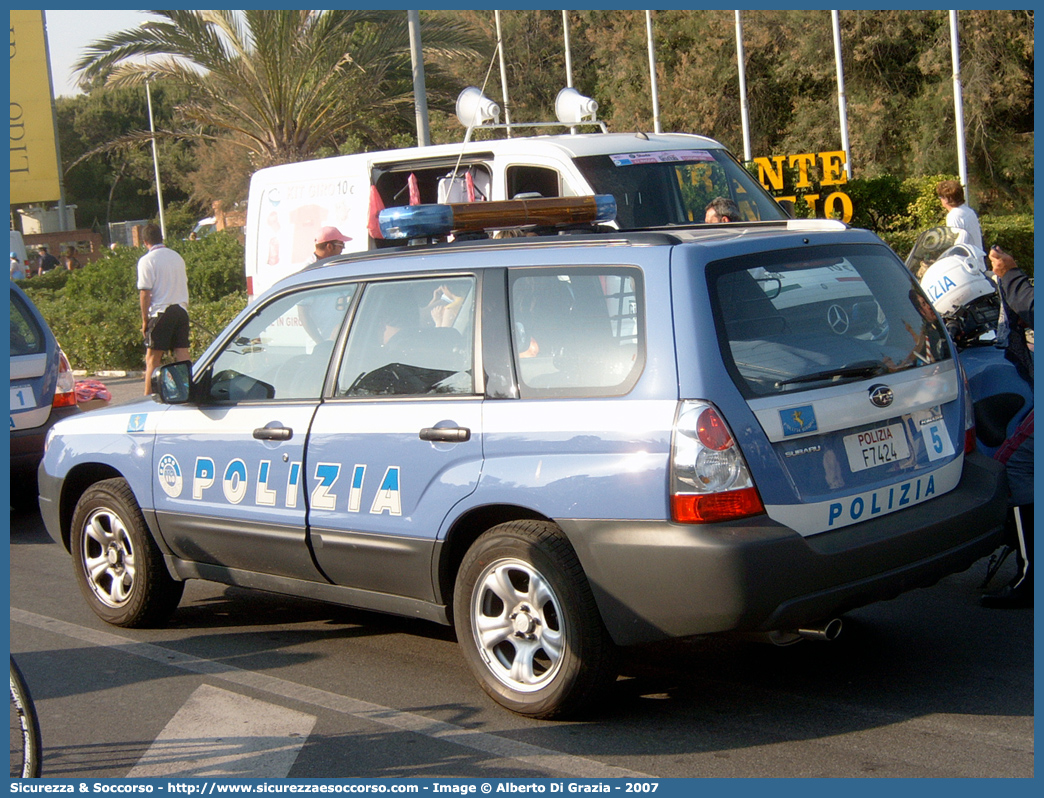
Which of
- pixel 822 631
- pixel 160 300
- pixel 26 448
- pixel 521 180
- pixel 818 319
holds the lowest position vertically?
pixel 822 631

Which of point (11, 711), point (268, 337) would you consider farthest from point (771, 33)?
point (11, 711)

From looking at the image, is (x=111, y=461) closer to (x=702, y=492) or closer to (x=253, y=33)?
(x=702, y=492)

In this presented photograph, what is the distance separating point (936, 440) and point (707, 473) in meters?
1.12

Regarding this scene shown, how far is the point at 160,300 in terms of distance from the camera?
41.2 feet

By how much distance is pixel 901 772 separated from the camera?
12.2ft

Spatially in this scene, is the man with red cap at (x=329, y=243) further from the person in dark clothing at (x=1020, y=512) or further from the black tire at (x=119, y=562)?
the person in dark clothing at (x=1020, y=512)

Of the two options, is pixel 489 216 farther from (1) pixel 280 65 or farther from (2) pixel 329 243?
(1) pixel 280 65

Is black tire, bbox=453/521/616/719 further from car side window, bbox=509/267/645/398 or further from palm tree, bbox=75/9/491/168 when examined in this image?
palm tree, bbox=75/9/491/168

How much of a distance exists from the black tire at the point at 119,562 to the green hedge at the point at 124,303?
1120 centimetres

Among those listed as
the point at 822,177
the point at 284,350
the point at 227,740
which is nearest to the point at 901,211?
the point at 822,177

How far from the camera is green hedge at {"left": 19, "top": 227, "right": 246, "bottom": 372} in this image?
1789 cm

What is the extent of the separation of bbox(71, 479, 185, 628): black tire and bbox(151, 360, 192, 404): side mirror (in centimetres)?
61

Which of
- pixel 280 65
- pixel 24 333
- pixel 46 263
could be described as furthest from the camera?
pixel 46 263

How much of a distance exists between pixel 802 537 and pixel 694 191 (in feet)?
19.9
